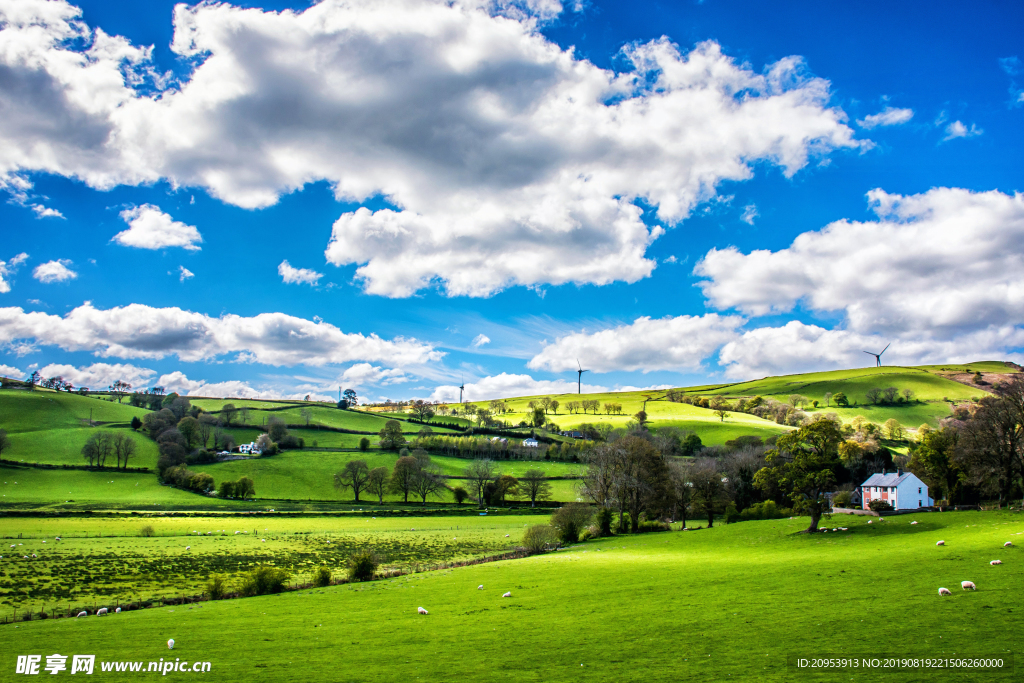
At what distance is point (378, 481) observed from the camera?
359ft

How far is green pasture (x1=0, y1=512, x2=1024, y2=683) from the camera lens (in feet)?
46.6

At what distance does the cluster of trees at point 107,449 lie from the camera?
118 m

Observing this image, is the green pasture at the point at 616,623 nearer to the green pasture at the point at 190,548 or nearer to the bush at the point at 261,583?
the bush at the point at 261,583

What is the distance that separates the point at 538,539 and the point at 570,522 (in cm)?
596

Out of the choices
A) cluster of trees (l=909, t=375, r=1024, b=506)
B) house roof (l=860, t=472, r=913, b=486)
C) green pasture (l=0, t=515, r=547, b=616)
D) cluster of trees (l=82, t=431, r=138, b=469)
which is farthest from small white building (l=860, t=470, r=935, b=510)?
cluster of trees (l=82, t=431, r=138, b=469)

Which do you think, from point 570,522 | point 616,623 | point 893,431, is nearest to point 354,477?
point 570,522

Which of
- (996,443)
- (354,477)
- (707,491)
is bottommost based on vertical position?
(354,477)

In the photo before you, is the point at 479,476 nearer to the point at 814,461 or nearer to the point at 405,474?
the point at 405,474

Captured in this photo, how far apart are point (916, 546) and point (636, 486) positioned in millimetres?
30229

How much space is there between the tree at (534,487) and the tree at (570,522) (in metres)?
47.4

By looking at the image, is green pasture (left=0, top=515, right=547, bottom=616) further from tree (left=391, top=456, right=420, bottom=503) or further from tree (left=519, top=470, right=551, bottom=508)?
tree (left=391, top=456, right=420, bottom=503)

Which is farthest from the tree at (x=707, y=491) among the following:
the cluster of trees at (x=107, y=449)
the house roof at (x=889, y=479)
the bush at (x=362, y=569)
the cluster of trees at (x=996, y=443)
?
the cluster of trees at (x=107, y=449)

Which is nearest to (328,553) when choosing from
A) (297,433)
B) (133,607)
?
(133,607)

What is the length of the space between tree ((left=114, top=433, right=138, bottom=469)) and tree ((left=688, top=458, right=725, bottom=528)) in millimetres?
126719
